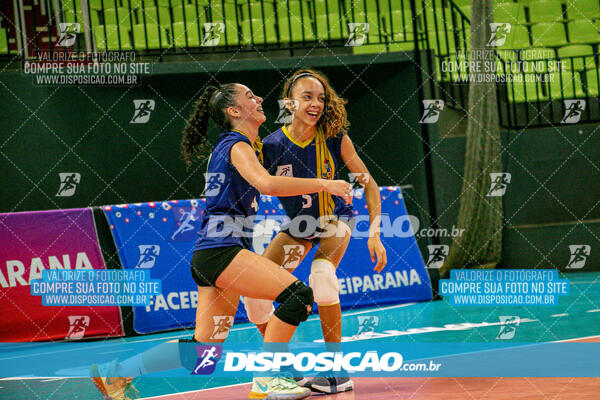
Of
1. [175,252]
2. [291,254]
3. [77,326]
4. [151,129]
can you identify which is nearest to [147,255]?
[175,252]

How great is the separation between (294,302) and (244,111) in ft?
3.76

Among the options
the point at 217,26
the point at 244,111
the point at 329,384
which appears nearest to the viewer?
the point at 244,111

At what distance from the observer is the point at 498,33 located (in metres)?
12.5

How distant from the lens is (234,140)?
14.7ft

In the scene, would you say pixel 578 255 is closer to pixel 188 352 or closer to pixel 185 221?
pixel 185 221

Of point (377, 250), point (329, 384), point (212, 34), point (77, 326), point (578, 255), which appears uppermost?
point (212, 34)

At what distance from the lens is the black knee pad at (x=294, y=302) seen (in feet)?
14.3

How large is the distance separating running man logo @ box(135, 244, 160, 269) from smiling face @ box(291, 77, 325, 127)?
14.1 feet

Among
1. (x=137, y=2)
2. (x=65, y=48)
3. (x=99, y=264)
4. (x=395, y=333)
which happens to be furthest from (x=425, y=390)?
(x=137, y=2)

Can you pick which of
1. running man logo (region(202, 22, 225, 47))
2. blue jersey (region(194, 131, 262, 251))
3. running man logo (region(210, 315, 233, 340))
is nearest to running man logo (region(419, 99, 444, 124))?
running man logo (region(202, 22, 225, 47))

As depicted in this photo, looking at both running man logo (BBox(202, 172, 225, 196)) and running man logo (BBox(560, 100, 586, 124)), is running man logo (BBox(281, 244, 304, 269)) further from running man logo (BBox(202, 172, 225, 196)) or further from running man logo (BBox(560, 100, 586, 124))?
running man logo (BBox(560, 100, 586, 124))

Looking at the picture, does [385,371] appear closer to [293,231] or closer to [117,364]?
[293,231]

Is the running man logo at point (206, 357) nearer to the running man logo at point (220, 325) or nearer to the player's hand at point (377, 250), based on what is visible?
the running man logo at point (220, 325)

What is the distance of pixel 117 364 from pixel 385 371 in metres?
1.83
